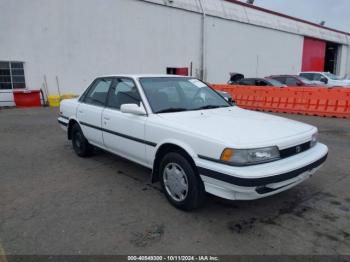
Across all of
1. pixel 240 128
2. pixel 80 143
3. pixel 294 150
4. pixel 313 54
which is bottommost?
pixel 80 143

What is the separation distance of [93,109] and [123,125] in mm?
1013

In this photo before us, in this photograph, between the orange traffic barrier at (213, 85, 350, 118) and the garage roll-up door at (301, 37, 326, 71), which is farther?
the garage roll-up door at (301, 37, 326, 71)

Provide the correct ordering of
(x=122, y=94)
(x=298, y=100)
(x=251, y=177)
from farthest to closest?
(x=298, y=100)
(x=122, y=94)
(x=251, y=177)

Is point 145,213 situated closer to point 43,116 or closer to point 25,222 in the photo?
point 25,222

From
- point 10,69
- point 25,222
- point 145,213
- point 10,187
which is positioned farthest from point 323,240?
point 10,69

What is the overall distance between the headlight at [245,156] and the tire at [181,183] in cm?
48

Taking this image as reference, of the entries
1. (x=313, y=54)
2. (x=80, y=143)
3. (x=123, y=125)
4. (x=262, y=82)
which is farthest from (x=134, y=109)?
(x=313, y=54)

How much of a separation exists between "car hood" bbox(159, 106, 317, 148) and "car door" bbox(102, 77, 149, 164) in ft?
1.44

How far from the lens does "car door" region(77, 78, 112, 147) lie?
15.5 ft

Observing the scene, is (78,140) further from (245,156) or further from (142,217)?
(245,156)

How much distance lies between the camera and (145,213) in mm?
3438

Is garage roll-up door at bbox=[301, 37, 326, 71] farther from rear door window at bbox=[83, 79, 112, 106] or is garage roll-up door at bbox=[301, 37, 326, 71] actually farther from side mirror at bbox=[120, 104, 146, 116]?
side mirror at bbox=[120, 104, 146, 116]

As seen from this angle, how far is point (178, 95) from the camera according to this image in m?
4.20

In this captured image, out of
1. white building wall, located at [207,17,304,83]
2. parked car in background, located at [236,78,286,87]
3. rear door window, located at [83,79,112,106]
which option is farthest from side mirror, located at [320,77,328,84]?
rear door window, located at [83,79,112,106]
